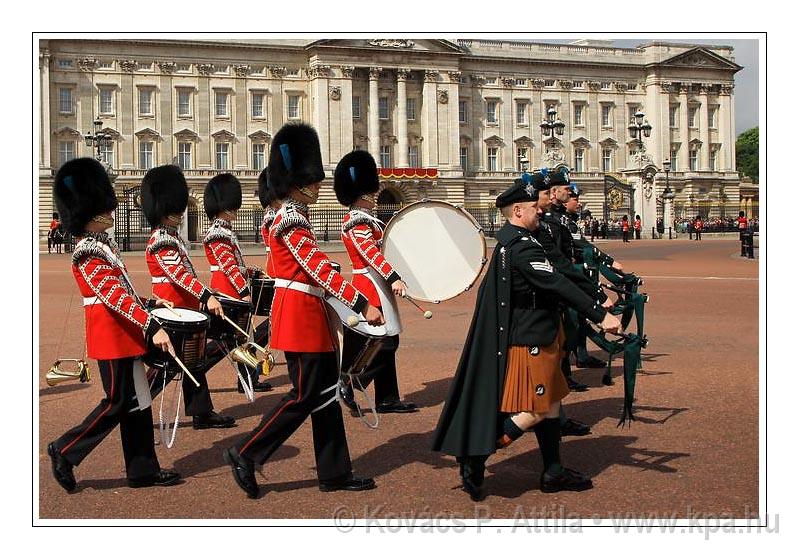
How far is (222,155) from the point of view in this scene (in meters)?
56.0

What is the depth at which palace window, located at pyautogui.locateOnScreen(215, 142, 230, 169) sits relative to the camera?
55844 millimetres

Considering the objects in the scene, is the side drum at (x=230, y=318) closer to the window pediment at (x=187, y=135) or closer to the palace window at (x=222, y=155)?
the window pediment at (x=187, y=135)

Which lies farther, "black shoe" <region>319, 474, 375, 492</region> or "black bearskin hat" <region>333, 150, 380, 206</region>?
"black bearskin hat" <region>333, 150, 380, 206</region>

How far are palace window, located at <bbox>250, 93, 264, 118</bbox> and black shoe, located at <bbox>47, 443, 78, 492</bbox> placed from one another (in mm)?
53056

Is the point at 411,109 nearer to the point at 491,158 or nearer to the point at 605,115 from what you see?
the point at 491,158

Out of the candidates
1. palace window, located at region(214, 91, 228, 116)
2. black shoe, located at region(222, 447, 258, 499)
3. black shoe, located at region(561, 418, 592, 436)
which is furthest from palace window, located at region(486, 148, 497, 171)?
black shoe, located at region(222, 447, 258, 499)

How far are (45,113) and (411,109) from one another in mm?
21893

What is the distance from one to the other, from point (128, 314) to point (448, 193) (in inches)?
2190

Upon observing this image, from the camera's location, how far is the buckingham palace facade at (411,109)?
172 ft

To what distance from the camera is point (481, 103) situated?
6203cm

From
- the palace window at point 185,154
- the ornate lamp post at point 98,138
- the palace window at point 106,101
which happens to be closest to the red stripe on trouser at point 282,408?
the ornate lamp post at point 98,138

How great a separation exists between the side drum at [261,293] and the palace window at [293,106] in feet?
166

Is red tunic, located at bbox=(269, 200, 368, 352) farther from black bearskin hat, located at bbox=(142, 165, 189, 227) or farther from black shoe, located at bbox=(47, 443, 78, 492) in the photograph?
black bearskin hat, located at bbox=(142, 165, 189, 227)

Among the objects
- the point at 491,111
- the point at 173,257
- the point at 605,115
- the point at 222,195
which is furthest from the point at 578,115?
the point at 173,257
